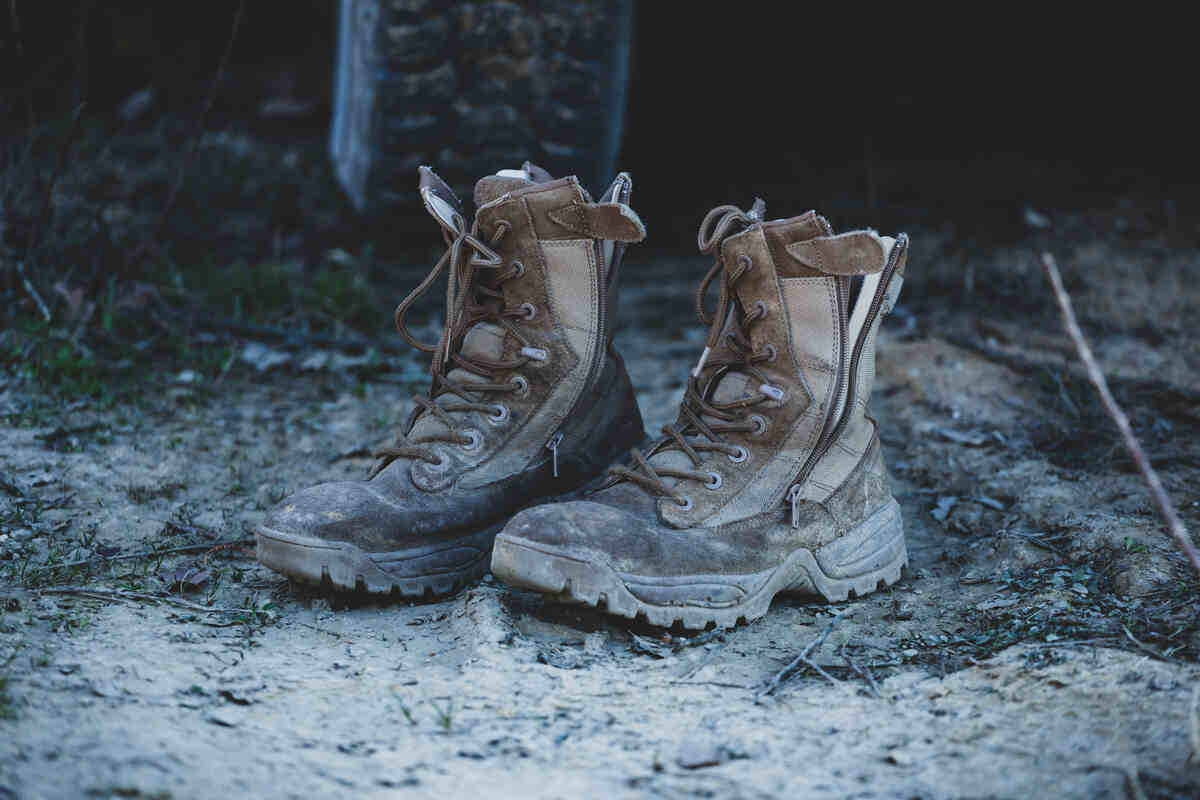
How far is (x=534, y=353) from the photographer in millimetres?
1970

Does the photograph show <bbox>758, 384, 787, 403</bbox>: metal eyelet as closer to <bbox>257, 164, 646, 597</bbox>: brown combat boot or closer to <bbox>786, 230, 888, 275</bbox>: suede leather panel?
<bbox>786, 230, 888, 275</bbox>: suede leather panel

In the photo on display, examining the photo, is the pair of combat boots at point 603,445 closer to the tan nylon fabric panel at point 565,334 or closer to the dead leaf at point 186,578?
the tan nylon fabric panel at point 565,334

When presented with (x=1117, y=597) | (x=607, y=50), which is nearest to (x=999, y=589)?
(x=1117, y=597)

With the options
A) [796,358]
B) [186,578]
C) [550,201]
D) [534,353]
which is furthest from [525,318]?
[186,578]

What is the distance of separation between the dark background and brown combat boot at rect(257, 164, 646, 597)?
259cm

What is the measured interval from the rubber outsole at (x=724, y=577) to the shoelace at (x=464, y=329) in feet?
1.05

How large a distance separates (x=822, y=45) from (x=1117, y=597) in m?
4.08

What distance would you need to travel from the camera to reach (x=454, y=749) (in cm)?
139

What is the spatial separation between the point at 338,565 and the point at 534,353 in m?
0.50

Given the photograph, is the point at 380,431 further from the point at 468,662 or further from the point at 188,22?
the point at 188,22

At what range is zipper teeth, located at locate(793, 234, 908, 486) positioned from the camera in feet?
6.11

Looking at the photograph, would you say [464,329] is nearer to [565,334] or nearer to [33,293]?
[565,334]

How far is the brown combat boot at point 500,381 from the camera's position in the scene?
188cm

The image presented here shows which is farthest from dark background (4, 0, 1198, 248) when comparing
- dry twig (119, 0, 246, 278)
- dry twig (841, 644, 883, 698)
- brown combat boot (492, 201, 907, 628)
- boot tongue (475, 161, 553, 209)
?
dry twig (841, 644, 883, 698)
